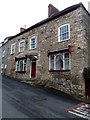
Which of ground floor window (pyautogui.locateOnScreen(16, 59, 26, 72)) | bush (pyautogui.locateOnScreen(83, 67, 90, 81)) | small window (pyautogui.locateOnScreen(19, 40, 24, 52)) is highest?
small window (pyautogui.locateOnScreen(19, 40, 24, 52))

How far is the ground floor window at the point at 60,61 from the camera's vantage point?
11.3 meters

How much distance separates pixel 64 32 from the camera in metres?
11.9

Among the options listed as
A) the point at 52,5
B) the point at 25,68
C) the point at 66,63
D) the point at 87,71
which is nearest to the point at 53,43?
the point at 66,63

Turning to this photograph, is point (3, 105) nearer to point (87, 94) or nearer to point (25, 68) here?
point (87, 94)

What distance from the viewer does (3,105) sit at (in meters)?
6.46

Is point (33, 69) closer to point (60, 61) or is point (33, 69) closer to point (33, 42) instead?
point (33, 42)

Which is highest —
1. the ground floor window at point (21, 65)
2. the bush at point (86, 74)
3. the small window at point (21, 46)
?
the small window at point (21, 46)

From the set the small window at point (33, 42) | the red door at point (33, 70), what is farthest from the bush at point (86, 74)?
the small window at point (33, 42)

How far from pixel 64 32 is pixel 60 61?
303 cm

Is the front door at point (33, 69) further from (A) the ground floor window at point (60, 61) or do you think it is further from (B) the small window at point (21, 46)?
(B) the small window at point (21, 46)

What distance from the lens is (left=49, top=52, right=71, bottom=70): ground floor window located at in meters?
11.3

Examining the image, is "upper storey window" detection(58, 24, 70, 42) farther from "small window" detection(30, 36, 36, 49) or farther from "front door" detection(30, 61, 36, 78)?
"front door" detection(30, 61, 36, 78)

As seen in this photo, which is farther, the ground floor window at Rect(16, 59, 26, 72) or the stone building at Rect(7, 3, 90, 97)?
the ground floor window at Rect(16, 59, 26, 72)

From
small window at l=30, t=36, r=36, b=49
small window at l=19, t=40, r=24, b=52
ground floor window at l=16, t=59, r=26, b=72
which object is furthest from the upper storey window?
small window at l=19, t=40, r=24, b=52
